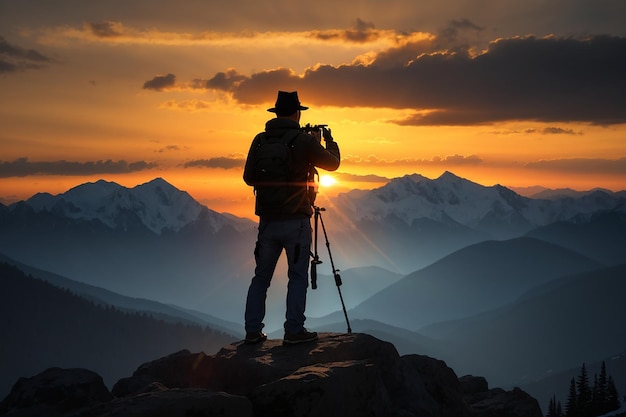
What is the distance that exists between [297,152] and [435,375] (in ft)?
20.4

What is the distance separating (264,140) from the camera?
543 inches

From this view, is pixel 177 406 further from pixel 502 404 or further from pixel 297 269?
pixel 502 404

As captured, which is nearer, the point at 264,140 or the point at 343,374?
the point at 343,374

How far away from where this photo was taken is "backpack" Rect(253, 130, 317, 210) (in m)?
13.4

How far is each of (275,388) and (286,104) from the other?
624 cm

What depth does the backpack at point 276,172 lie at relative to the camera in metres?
13.4

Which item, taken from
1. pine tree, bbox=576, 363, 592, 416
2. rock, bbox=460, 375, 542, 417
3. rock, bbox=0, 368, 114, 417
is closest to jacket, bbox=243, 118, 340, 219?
rock, bbox=0, 368, 114, 417

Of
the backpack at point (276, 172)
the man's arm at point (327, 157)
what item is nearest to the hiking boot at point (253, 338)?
the backpack at point (276, 172)

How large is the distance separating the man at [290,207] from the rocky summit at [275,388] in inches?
42.3

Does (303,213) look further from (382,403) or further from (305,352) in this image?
(382,403)

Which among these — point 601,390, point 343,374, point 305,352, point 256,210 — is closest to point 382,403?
point 343,374

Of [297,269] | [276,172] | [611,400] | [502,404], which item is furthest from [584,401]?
[276,172]

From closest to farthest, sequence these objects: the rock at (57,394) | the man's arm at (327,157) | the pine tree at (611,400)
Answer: the rock at (57,394) < the man's arm at (327,157) < the pine tree at (611,400)

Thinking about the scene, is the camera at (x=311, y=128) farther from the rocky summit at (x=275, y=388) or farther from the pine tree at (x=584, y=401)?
the pine tree at (x=584, y=401)
